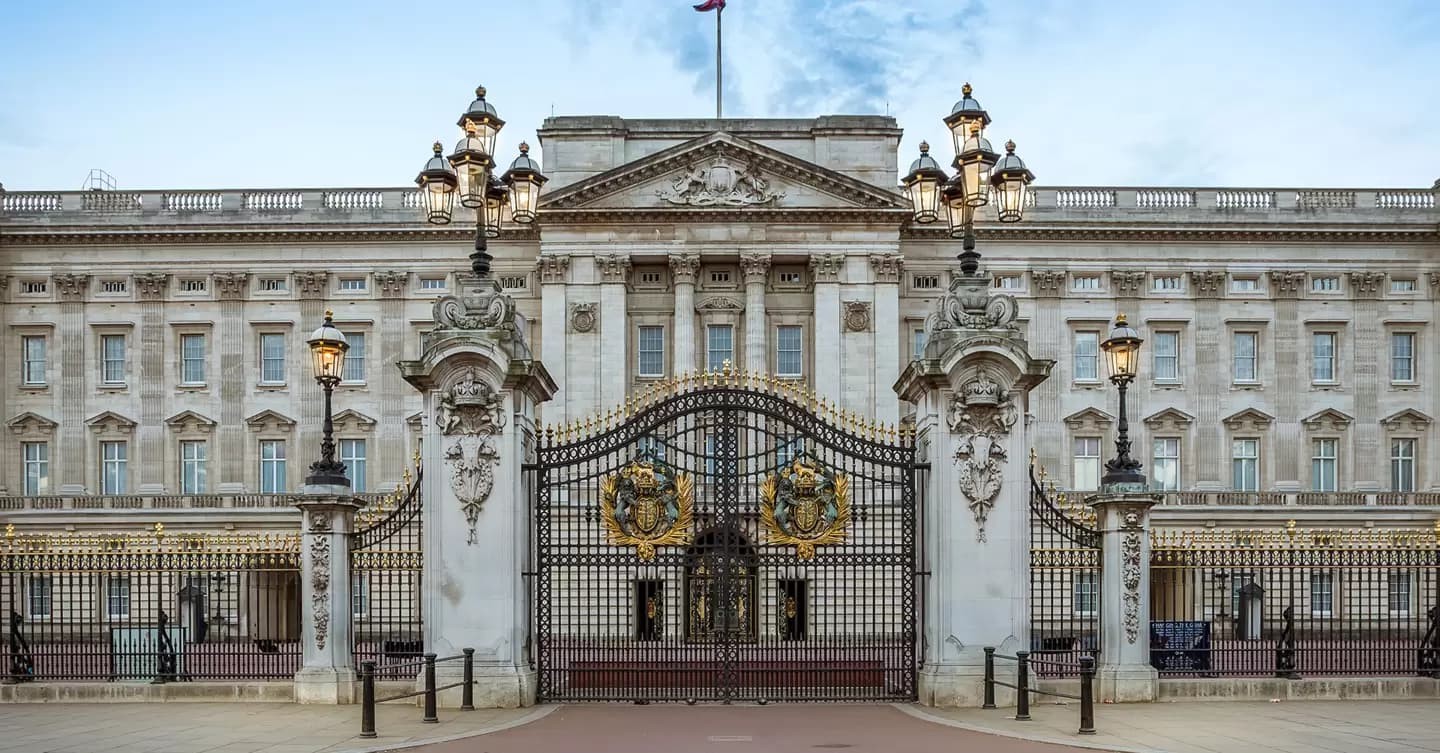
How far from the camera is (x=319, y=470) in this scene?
22.4m

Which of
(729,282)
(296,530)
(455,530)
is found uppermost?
(729,282)

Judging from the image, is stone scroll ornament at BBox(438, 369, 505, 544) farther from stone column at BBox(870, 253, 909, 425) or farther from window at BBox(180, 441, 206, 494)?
window at BBox(180, 441, 206, 494)

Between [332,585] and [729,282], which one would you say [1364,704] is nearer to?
[332,585]

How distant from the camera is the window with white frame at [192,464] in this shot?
193 feet

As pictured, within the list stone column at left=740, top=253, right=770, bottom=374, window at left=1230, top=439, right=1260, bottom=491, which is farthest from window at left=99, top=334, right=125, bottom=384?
window at left=1230, top=439, right=1260, bottom=491

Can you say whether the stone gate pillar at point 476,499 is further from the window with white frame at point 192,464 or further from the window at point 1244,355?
the window at point 1244,355

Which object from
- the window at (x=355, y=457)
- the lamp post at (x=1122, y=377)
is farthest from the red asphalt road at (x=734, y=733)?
the window at (x=355, y=457)

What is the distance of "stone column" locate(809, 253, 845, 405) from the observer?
184 ft

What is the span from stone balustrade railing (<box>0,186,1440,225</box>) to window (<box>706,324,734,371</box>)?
473 inches

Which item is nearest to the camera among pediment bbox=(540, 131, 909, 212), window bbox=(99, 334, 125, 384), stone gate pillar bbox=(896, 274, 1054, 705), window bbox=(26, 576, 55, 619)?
stone gate pillar bbox=(896, 274, 1054, 705)

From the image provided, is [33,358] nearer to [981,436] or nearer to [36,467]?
[36,467]

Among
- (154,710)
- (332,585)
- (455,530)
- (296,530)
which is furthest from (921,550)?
(296,530)

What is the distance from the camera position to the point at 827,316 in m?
56.5

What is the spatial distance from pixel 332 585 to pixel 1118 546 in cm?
1126
